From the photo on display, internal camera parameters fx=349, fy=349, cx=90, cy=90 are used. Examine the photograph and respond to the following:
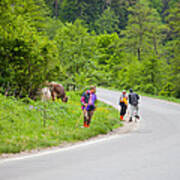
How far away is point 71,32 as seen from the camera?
1113 inches

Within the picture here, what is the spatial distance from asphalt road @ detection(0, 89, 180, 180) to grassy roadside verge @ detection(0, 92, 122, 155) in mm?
971

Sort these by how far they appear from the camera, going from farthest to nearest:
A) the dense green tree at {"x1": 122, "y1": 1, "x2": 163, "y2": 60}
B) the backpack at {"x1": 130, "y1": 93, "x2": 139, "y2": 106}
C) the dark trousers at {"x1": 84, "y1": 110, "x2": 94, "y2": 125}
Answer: the dense green tree at {"x1": 122, "y1": 1, "x2": 163, "y2": 60}, the backpack at {"x1": 130, "y1": 93, "x2": 139, "y2": 106}, the dark trousers at {"x1": 84, "y1": 110, "x2": 94, "y2": 125}

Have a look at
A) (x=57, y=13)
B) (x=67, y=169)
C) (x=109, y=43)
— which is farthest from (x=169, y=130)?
(x=57, y=13)

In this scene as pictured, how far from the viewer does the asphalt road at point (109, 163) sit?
6996mm

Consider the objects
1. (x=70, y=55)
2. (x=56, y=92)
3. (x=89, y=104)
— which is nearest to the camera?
(x=89, y=104)

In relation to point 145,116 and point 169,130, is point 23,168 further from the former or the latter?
point 145,116

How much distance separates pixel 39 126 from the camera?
12.1 meters

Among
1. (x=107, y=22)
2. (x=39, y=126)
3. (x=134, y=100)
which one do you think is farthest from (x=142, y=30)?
(x=39, y=126)

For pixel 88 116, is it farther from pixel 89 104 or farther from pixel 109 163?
pixel 109 163

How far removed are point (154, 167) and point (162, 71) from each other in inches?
1245

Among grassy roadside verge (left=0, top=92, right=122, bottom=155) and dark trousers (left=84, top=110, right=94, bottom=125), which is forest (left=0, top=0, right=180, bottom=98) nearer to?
grassy roadside verge (left=0, top=92, right=122, bottom=155)

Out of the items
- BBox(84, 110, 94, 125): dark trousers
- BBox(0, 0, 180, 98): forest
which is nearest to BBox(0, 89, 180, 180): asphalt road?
BBox(84, 110, 94, 125): dark trousers

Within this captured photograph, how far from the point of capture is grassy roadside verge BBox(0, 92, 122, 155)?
10.0 m

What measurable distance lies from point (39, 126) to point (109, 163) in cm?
465
